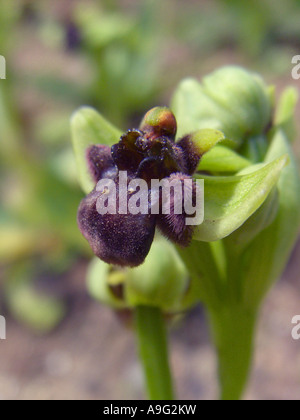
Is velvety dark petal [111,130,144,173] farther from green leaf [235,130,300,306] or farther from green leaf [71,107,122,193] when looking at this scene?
green leaf [235,130,300,306]

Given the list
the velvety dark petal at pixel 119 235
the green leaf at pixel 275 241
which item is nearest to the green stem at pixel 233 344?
the green leaf at pixel 275 241

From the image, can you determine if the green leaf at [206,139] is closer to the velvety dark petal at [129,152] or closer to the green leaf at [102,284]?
the velvety dark petal at [129,152]

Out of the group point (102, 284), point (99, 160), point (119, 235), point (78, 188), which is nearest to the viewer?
point (119, 235)

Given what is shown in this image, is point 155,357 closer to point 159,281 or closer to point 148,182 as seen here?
point 159,281

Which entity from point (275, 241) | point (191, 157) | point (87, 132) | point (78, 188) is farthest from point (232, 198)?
point (78, 188)
